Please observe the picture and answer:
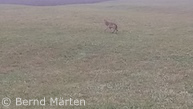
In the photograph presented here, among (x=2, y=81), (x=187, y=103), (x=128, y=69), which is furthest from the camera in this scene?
(x=128, y=69)

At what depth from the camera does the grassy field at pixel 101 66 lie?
53.3 feet

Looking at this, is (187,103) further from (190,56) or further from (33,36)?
(33,36)

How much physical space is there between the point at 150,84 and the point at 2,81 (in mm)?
8515

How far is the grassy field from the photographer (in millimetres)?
16253

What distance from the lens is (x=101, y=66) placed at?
73.7 feet

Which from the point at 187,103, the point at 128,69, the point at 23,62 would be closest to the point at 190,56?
the point at 128,69

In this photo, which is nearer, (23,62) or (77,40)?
(23,62)

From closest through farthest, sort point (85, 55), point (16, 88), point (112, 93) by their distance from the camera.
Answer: point (112, 93) → point (16, 88) → point (85, 55)

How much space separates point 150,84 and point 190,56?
24.6ft

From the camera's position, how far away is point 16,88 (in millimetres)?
17703

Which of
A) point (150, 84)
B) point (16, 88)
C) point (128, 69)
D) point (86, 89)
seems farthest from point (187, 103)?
point (16, 88)

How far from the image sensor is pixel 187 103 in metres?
15.0

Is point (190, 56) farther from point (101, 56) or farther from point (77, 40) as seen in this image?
point (77, 40)

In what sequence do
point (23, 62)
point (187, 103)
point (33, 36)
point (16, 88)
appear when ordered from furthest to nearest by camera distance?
1. point (33, 36)
2. point (23, 62)
3. point (16, 88)
4. point (187, 103)
